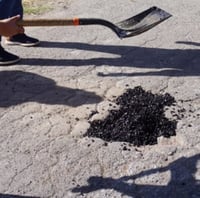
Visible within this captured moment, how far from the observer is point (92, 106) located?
4195mm

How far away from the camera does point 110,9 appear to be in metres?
6.41

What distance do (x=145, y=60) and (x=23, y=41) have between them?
4.51ft

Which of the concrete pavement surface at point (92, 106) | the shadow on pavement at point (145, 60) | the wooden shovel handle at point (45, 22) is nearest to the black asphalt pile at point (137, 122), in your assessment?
the concrete pavement surface at point (92, 106)

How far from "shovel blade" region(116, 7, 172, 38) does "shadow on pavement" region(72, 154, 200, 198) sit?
5.66ft

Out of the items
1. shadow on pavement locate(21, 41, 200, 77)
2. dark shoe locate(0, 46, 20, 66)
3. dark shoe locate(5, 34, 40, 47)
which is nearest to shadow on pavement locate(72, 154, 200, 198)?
shadow on pavement locate(21, 41, 200, 77)

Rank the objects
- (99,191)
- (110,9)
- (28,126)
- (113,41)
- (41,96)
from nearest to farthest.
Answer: (99,191)
(28,126)
(41,96)
(113,41)
(110,9)

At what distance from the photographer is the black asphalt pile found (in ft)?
12.3

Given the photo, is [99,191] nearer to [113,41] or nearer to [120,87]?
[120,87]

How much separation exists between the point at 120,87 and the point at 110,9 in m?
2.20

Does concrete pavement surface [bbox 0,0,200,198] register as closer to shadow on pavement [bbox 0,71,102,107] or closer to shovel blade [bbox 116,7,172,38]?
shadow on pavement [bbox 0,71,102,107]

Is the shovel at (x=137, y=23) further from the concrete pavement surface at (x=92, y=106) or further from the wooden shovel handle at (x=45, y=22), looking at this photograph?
the concrete pavement surface at (x=92, y=106)

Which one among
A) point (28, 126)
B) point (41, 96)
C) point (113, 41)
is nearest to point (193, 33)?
point (113, 41)

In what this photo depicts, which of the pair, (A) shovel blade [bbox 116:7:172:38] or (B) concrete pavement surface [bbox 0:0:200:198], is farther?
(A) shovel blade [bbox 116:7:172:38]

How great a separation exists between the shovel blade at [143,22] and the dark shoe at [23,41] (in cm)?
106
